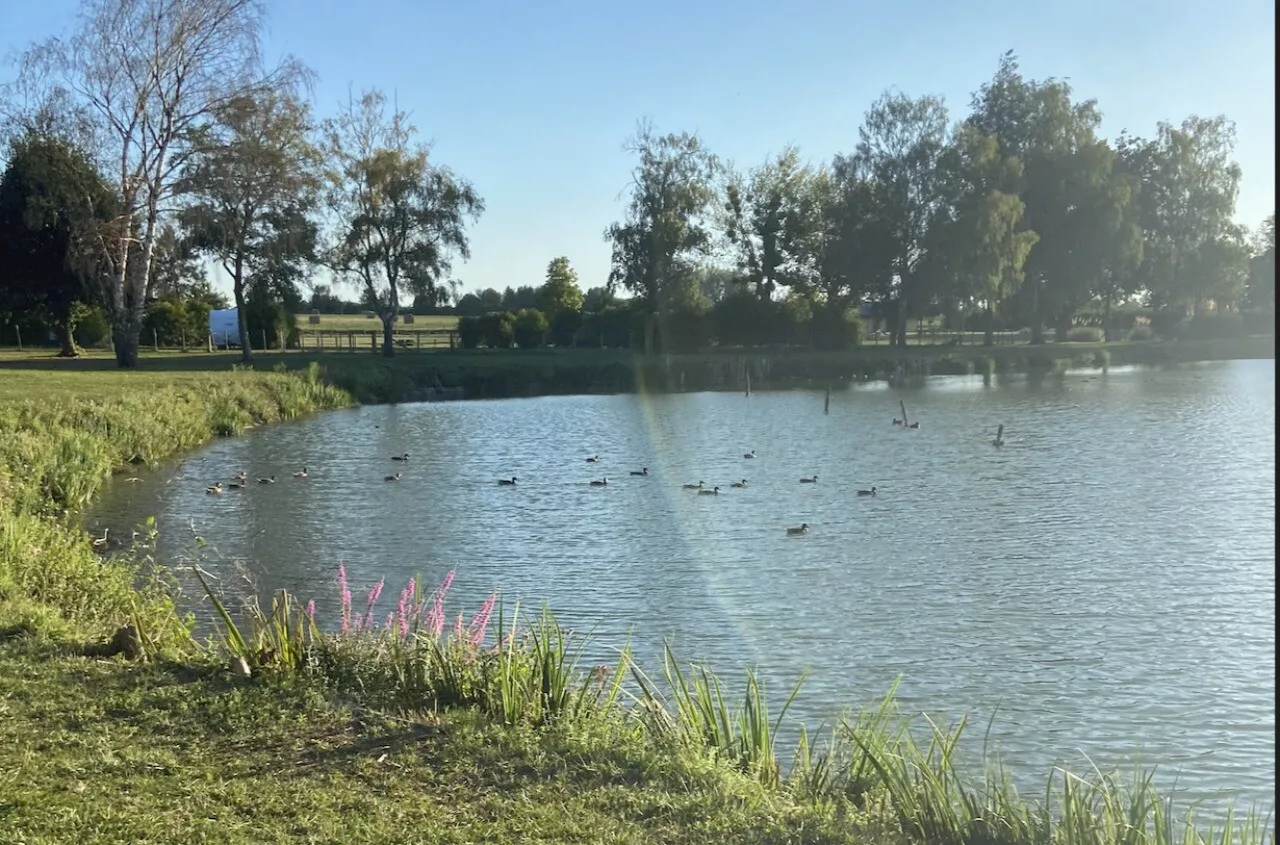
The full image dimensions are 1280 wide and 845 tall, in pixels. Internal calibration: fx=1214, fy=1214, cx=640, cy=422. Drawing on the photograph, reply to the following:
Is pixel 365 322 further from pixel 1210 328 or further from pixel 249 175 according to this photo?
pixel 1210 328

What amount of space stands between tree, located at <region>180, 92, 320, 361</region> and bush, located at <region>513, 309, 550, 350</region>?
1976cm

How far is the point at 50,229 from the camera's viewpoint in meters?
43.3

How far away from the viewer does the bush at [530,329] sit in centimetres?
6259

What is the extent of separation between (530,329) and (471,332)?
3.06 metres

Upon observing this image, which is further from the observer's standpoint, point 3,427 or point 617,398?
point 617,398

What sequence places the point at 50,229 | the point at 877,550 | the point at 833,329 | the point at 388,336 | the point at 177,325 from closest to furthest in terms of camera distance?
the point at 877,550, the point at 50,229, the point at 388,336, the point at 177,325, the point at 833,329

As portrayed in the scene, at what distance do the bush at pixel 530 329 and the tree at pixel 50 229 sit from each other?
21417 mm

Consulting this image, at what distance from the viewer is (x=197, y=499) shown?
19.5m

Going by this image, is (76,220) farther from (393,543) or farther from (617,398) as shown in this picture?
(393,543)

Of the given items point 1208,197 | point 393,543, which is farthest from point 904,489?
point 1208,197

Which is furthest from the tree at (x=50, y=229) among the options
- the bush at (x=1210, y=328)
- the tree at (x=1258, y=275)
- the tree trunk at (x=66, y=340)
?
the bush at (x=1210, y=328)

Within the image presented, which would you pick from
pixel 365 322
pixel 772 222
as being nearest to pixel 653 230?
pixel 772 222

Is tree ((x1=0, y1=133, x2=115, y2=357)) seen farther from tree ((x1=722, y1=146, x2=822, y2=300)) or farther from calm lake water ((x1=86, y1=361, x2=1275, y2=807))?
tree ((x1=722, y1=146, x2=822, y2=300))

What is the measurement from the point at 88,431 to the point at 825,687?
17257 millimetres
